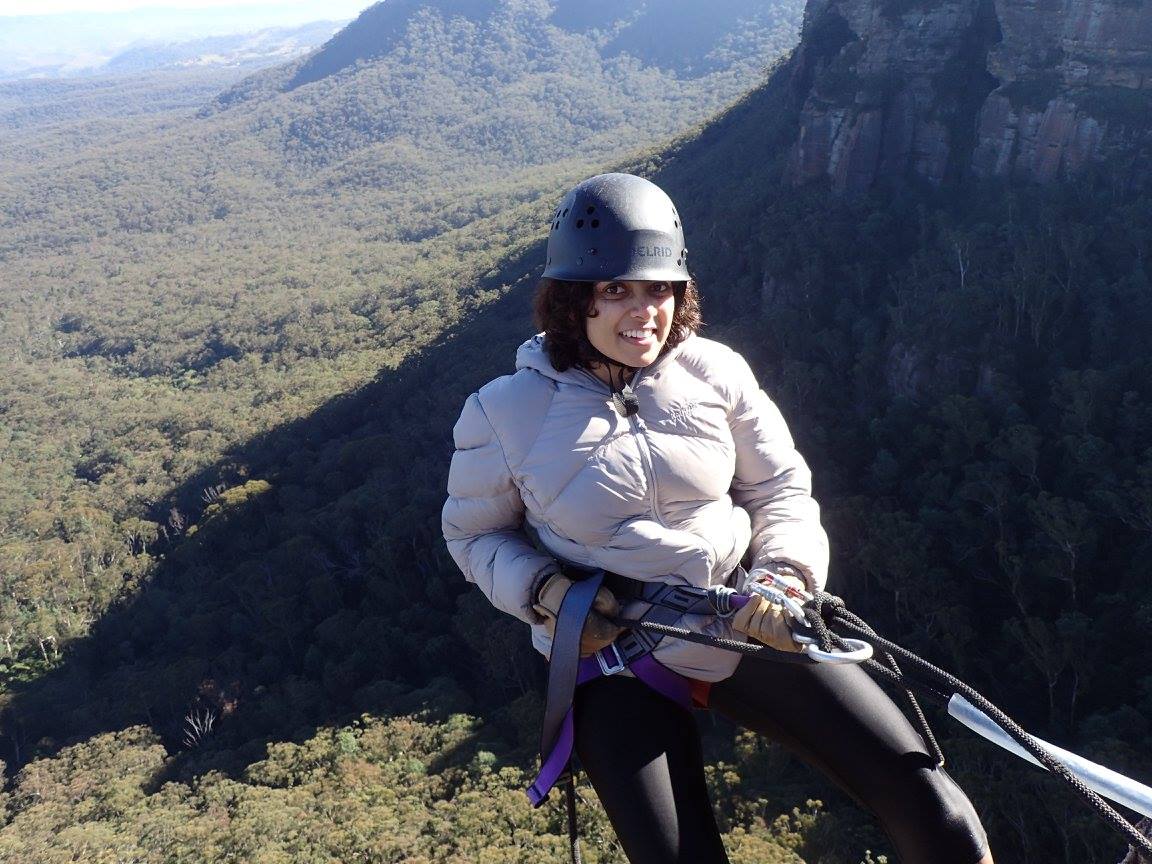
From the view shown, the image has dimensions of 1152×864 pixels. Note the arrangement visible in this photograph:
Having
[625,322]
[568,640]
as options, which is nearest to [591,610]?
[568,640]

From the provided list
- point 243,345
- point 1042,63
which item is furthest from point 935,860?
point 243,345

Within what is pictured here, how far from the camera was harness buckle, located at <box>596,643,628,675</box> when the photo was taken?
2.81 m

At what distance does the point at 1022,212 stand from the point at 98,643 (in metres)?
41.5

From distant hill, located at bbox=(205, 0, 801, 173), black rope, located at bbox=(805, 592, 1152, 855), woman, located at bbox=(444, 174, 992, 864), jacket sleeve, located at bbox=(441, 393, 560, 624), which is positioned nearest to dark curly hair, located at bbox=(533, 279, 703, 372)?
woman, located at bbox=(444, 174, 992, 864)

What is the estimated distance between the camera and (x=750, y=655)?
9.15ft

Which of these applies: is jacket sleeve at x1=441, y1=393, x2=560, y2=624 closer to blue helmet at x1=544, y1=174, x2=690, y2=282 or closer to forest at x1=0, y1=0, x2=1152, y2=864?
blue helmet at x1=544, y1=174, x2=690, y2=282

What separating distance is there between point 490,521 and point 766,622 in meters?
1.03

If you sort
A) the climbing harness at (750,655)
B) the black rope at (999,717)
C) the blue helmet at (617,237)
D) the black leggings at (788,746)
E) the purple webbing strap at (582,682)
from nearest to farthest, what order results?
1. the black rope at (999,717)
2. the climbing harness at (750,655)
3. the black leggings at (788,746)
4. the purple webbing strap at (582,682)
5. the blue helmet at (617,237)

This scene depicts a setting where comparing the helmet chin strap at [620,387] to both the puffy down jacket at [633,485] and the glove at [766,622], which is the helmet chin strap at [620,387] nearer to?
the puffy down jacket at [633,485]

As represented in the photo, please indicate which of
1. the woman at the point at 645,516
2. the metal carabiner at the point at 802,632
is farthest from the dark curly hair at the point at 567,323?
the metal carabiner at the point at 802,632

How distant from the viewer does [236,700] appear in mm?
28594

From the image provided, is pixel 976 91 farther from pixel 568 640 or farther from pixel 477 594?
pixel 568 640

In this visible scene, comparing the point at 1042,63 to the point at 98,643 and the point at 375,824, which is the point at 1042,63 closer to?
the point at 375,824

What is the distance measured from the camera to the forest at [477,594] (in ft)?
55.9
